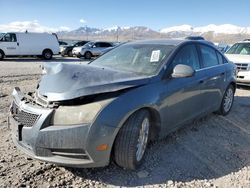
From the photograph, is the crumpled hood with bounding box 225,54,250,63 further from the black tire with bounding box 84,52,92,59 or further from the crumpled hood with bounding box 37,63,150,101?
the black tire with bounding box 84,52,92,59

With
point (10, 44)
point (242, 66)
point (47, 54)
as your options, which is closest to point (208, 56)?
point (242, 66)

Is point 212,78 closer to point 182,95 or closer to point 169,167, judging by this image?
point 182,95

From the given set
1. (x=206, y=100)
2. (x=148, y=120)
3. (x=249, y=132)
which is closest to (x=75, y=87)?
(x=148, y=120)

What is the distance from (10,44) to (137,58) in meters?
18.5

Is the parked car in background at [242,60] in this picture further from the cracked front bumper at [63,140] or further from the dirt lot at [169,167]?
the cracked front bumper at [63,140]

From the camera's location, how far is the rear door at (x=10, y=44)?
2061cm

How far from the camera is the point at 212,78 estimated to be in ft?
17.5

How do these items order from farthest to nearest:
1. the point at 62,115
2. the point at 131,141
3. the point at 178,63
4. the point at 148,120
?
1. the point at 178,63
2. the point at 148,120
3. the point at 131,141
4. the point at 62,115

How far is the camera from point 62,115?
313 centimetres

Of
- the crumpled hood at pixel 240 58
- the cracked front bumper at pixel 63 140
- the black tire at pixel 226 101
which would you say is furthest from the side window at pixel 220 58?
the crumpled hood at pixel 240 58

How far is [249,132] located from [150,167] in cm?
249

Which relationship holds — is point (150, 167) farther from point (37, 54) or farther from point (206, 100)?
point (37, 54)

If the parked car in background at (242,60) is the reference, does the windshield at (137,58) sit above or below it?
above

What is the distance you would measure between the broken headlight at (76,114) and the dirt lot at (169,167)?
0.70m
